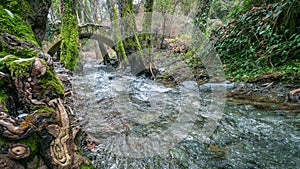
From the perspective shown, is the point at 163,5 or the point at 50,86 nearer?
the point at 50,86

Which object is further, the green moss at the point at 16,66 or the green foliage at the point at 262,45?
the green foliage at the point at 262,45

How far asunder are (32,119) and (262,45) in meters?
6.84

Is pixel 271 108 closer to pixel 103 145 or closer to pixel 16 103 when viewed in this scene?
pixel 103 145

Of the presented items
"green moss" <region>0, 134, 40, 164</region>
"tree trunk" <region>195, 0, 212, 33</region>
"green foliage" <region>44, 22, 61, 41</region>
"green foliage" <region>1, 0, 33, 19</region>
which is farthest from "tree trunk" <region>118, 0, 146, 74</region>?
"green moss" <region>0, 134, 40, 164</region>

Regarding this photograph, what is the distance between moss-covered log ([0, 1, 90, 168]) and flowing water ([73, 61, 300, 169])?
2.91ft

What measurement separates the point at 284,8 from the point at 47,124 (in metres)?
6.94

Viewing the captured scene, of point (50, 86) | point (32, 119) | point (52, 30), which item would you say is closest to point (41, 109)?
point (32, 119)

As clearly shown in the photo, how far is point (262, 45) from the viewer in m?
6.11

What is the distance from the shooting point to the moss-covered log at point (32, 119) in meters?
1.15

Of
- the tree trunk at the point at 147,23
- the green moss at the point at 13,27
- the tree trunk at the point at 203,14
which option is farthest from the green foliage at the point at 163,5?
the green moss at the point at 13,27

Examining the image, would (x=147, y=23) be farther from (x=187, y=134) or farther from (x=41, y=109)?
(x=41, y=109)

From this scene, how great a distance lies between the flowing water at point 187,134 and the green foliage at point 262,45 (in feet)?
6.85

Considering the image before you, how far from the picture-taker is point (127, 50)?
8133 mm

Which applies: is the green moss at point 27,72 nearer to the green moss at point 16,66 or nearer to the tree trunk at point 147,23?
the green moss at point 16,66
